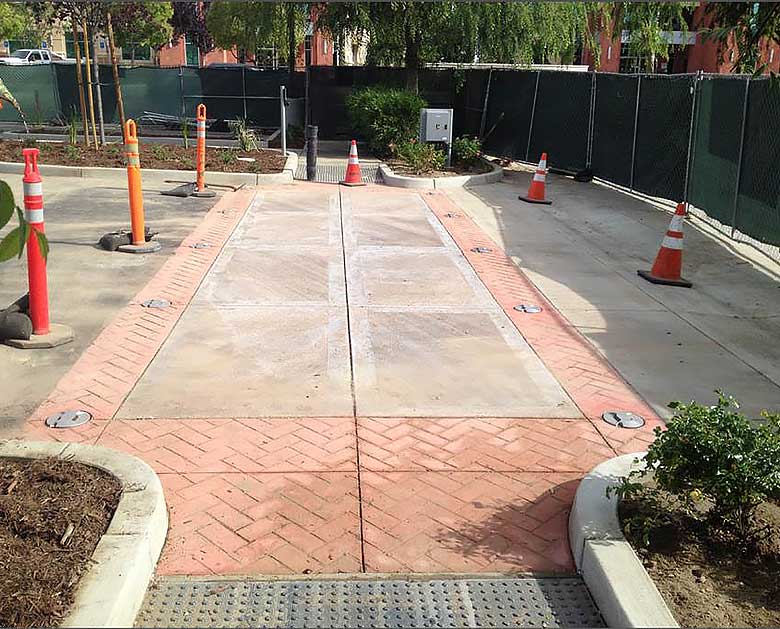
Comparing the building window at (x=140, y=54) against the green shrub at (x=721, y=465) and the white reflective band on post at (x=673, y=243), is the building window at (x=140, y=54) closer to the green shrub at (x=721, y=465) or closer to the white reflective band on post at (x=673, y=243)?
the white reflective band on post at (x=673, y=243)

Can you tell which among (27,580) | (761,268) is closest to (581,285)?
(761,268)

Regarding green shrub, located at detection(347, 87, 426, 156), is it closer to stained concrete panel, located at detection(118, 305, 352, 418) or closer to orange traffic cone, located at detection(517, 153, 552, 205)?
orange traffic cone, located at detection(517, 153, 552, 205)

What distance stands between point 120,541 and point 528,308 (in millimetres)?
4971

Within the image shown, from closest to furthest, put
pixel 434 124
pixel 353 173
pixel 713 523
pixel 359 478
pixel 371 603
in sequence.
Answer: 1. pixel 371 603
2. pixel 713 523
3. pixel 359 478
4. pixel 353 173
5. pixel 434 124

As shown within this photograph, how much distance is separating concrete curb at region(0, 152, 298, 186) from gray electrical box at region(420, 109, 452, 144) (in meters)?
3.48

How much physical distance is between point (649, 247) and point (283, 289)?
5.20 metres

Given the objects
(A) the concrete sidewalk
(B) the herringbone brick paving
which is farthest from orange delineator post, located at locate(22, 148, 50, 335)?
(A) the concrete sidewalk

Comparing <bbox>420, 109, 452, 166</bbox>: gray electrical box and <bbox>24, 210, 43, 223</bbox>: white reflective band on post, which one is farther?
<bbox>420, 109, 452, 166</bbox>: gray electrical box

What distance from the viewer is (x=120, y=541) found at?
130 inches

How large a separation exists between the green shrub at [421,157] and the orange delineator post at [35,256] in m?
10.4

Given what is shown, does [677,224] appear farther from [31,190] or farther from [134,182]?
[31,190]

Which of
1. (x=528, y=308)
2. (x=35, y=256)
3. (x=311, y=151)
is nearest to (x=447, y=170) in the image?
(x=311, y=151)

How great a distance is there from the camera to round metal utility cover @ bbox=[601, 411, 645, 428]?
5059 mm

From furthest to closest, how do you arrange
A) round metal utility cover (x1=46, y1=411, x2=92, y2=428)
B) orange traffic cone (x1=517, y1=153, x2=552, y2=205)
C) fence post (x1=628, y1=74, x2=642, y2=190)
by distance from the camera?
fence post (x1=628, y1=74, x2=642, y2=190), orange traffic cone (x1=517, y1=153, x2=552, y2=205), round metal utility cover (x1=46, y1=411, x2=92, y2=428)
